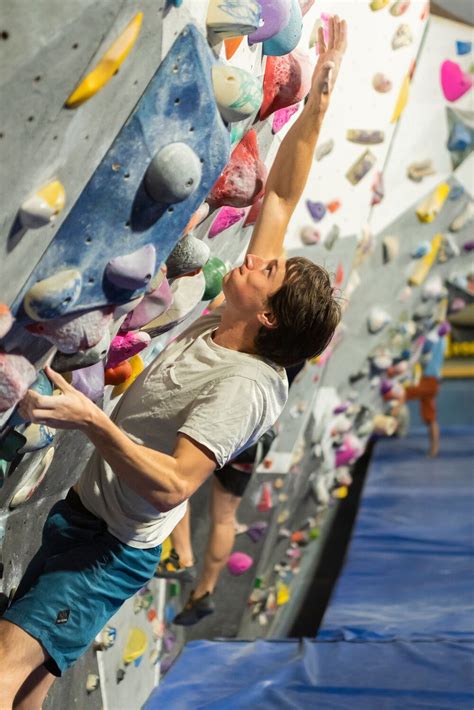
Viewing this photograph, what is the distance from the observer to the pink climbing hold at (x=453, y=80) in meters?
4.08

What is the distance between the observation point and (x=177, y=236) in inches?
67.2

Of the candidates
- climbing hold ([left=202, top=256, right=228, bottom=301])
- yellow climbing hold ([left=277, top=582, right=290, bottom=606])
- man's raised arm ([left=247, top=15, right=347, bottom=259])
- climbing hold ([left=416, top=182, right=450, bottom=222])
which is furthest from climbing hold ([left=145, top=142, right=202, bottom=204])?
yellow climbing hold ([left=277, top=582, right=290, bottom=606])

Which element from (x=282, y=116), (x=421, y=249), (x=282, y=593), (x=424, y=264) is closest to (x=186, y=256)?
(x=282, y=116)

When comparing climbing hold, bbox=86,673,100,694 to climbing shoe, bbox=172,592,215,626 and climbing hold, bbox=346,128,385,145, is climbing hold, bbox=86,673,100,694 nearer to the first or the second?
climbing shoe, bbox=172,592,215,626

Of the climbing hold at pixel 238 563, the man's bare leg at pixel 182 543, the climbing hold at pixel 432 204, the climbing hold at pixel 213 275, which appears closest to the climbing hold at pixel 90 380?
the climbing hold at pixel 213 275

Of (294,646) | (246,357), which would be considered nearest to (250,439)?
(246,357)

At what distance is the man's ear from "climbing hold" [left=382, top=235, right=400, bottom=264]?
8.08ft

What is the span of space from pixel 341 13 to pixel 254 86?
108 cm

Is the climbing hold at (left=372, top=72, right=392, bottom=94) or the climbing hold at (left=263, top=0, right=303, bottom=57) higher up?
the climbing hold at (left=263, top=0, right=303, bottom=57)

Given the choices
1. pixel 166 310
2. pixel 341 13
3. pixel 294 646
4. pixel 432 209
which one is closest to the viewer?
pixel 166 310

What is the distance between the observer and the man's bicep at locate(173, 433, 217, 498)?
1.63 metres

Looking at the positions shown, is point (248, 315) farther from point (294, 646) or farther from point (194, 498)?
point (194, 498)

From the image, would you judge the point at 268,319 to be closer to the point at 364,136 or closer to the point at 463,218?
the point at 364,136

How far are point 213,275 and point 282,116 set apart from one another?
14.8 inches
